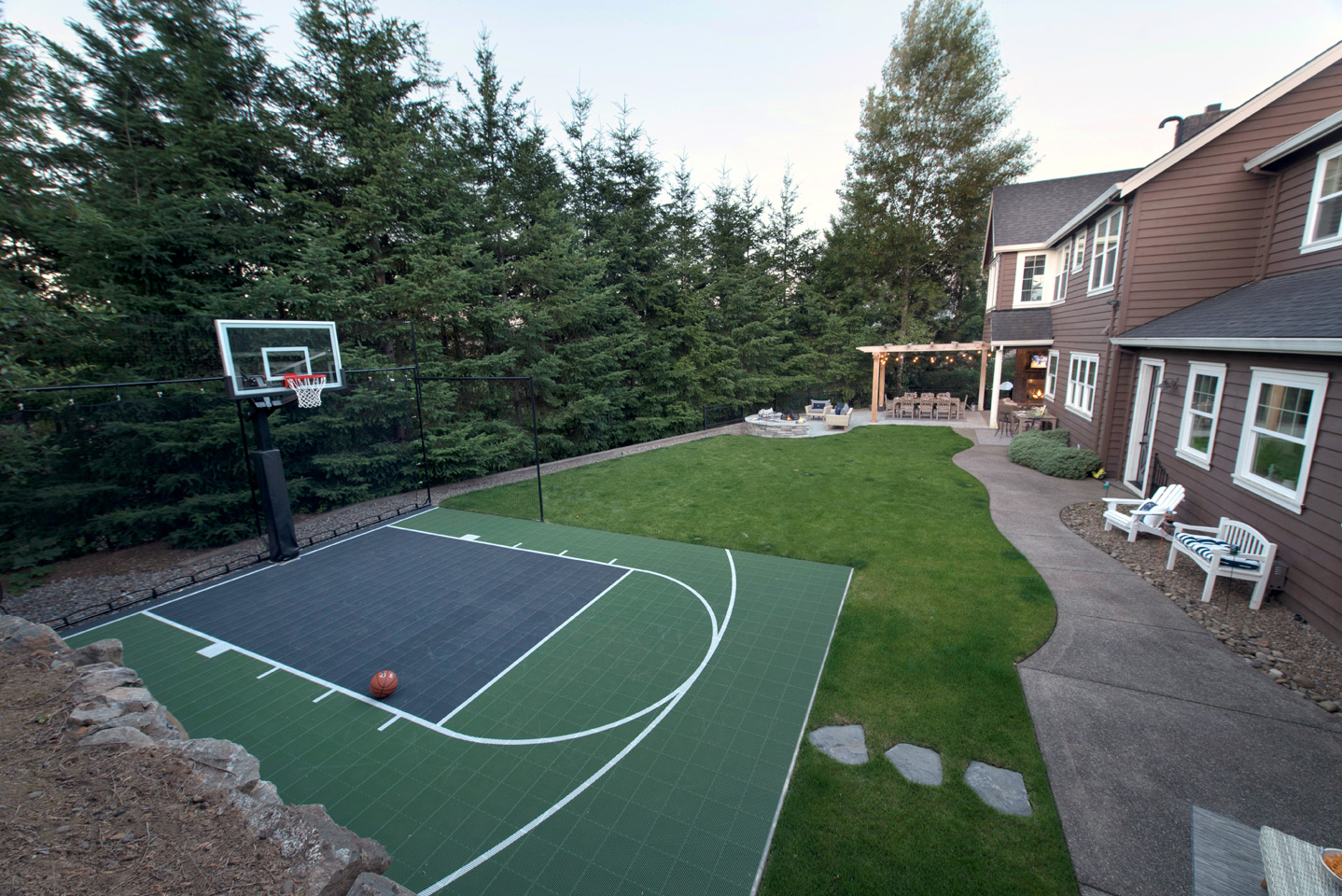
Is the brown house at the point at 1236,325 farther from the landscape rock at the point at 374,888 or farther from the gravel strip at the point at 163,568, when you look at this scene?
the gravel strip at the point at 163,568

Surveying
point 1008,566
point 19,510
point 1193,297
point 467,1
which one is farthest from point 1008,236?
point 19,510

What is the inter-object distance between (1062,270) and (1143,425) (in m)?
8.04

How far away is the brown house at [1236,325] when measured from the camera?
5811 mm

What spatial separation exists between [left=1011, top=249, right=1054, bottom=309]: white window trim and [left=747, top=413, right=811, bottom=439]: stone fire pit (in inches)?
331

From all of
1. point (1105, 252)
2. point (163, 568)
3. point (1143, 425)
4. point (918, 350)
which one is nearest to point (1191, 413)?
point (1143, 425)

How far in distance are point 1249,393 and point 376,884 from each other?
10761 millimetres

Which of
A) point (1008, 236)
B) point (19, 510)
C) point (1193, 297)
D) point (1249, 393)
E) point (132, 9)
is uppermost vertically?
point (132, 9)

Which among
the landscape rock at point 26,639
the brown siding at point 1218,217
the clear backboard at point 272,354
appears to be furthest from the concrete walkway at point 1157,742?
the clear backboard at point 272,354

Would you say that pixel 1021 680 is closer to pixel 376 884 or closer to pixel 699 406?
pixel 376 884

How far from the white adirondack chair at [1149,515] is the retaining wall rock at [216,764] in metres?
10.4

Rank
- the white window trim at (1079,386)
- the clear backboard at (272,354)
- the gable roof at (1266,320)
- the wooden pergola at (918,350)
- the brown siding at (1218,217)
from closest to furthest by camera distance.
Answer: the gable roof at (1266,320)
the clear backboard at (272,354)
the brown siding at (1218,217)
the white window trim at (1079,386)
the wooden pergola at (918,350)

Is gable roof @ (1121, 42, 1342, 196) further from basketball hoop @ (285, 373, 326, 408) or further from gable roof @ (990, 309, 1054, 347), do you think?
basketball hoop @ (285, 373, 326, 408)

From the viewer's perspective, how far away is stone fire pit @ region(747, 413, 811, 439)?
1936cm

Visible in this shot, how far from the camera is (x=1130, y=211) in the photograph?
1033cm
